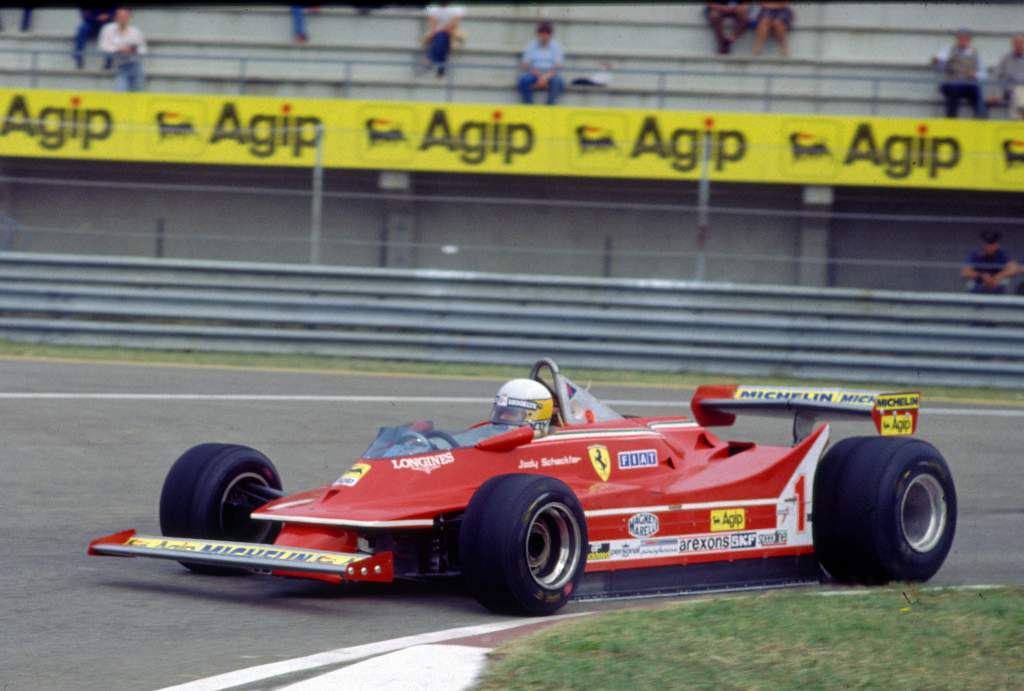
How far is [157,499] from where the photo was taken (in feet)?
31.3

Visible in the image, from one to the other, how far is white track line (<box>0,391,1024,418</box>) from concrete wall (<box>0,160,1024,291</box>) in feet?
12.0

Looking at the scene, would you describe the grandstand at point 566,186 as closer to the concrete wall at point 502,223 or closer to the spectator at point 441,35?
the concrete wall at point 502,223

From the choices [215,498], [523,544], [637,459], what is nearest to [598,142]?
[637,459]

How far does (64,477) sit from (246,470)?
9.28ft

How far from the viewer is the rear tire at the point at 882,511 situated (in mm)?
7504

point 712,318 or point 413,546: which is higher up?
point 712,318

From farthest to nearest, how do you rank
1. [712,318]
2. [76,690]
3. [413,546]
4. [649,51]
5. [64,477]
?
[649,51] < [712,318] < [64,477] < [413,546] < [76,690]

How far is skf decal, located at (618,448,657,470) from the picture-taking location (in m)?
7.59

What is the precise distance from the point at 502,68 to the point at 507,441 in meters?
12.4

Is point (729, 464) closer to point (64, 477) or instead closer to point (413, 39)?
point (64, 477)

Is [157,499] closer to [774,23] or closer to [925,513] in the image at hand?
[925,513]

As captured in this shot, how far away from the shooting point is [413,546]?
272 inches

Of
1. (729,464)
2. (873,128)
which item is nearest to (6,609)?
(729,464)

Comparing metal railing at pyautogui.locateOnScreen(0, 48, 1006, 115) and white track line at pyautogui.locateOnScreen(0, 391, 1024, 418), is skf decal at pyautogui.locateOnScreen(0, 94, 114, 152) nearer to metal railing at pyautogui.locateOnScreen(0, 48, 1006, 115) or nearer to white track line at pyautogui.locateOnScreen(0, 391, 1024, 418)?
metal railing at pyautogui.locateOnScreen(0, 48, 1006, 115)
